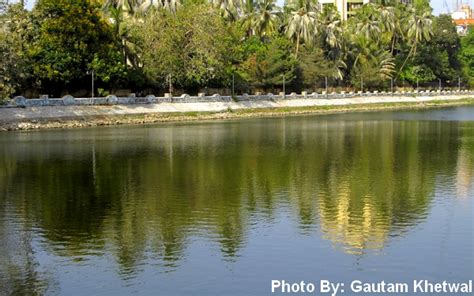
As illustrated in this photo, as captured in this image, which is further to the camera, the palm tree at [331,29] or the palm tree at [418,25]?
the palm tree at [418,25]

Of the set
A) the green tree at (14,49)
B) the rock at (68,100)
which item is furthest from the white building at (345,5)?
the rock at (68,100)

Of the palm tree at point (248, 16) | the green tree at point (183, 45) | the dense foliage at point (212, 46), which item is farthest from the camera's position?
the palm tree at point (248, 16)

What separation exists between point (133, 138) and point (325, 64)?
5914 cm

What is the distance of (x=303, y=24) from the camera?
107 metres

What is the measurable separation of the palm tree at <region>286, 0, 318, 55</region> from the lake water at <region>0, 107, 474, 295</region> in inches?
2362

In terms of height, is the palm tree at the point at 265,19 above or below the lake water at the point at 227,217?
above

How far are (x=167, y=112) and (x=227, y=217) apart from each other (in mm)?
55184

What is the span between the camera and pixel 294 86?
355 ft

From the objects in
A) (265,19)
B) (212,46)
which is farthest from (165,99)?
(265,19)

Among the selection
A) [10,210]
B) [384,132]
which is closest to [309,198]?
[10,210]

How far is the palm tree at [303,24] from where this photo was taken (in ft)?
352

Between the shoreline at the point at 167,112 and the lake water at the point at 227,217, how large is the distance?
18533 mm

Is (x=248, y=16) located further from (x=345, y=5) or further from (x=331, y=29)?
(x=345, y=5)

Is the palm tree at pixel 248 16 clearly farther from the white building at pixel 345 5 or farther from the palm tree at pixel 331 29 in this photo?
the white building at pixel 345 5
